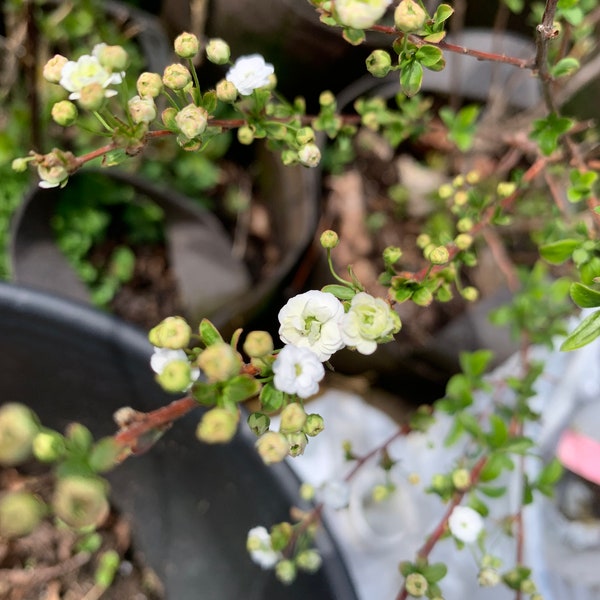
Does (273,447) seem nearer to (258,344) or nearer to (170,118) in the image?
(258,344)

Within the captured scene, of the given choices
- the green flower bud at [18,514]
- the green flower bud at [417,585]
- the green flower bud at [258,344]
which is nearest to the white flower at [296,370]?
the green flower bud at [258,344]

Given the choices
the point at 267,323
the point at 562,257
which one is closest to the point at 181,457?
the point at 267,323

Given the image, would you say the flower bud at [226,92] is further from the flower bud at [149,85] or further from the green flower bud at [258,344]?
the green flower bud at [258,344]

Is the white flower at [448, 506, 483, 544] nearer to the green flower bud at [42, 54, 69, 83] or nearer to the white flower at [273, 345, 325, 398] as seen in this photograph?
the white flower at [273, 345, 325, 398]

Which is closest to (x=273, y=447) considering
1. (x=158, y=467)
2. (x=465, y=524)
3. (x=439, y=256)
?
(x=439, y=256)

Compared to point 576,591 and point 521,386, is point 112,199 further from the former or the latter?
point 576,591

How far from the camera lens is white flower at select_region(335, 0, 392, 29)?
0.32 meters

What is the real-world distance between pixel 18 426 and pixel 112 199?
2.16ft

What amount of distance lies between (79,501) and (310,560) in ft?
1.00

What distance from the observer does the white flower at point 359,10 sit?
1.04 ft

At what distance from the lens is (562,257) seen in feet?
1.59

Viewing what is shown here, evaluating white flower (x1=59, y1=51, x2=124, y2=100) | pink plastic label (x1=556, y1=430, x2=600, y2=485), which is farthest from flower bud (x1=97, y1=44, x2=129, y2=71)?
pink plastic label (x1=556, y1=430, x2=600, y2=485)

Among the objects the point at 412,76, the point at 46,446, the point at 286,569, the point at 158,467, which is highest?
the point at 412,76

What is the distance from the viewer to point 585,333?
1.27 ft
